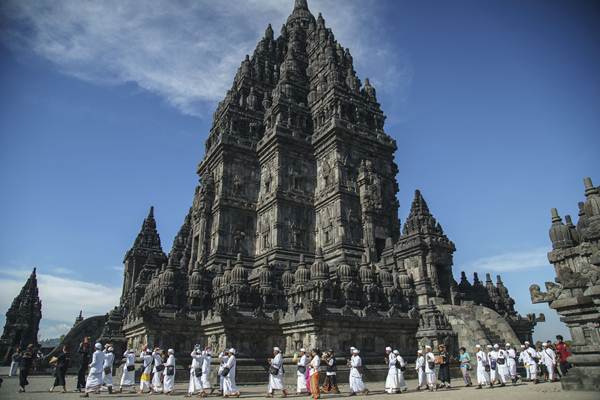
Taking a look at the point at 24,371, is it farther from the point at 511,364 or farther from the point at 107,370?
the point at 511,364

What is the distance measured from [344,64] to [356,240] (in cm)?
2455

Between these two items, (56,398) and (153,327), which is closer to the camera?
(56,398)

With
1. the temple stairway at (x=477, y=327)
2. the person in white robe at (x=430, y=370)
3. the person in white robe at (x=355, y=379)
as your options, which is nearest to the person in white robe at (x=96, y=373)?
the person in white robe at (x=355, y=379)

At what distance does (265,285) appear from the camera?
29.1 metres

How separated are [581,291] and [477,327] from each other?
10.9 metres

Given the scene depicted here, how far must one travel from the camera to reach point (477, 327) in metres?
23.6

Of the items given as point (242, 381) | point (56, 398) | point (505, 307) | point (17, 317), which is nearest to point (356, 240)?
point (505, 307)


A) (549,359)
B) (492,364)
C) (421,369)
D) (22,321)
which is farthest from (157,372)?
(22,321)

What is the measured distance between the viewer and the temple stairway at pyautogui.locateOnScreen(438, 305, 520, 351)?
23344 millimetres

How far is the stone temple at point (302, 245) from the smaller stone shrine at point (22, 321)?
11300mm

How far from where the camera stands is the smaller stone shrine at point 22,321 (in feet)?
150

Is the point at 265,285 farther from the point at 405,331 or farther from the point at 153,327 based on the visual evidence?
the point at 405,331

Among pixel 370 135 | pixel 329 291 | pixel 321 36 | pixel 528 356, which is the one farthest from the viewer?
pixel 321 36

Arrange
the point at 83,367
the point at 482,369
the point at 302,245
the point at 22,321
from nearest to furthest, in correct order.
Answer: the point at 83,367, the point at 482,369, the point at 302,245, the point at 22,321
